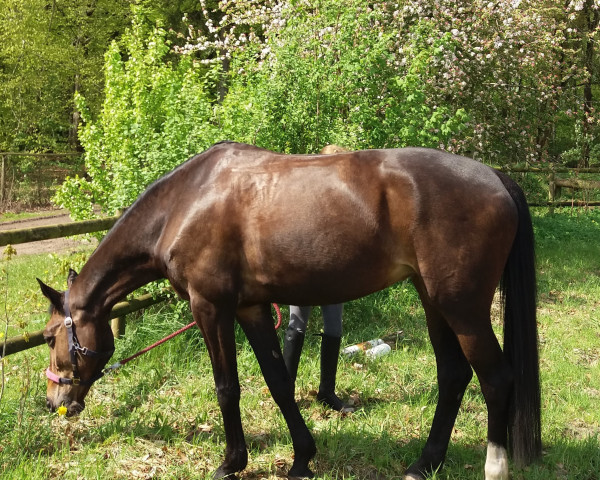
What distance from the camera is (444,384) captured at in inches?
151

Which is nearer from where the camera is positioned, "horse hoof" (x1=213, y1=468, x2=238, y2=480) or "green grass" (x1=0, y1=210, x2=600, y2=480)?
"horse hoof" (x1=213, y1=468, x2=238, y2=480)

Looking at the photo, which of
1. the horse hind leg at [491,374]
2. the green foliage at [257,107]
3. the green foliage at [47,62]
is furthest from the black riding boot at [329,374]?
the green foliage at [47,62]

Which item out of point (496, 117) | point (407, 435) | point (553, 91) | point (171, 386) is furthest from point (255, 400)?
point (553, 91)

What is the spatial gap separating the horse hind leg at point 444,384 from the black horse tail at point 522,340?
12.4 inches

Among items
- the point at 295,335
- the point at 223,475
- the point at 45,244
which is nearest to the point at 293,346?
the point at 295,335

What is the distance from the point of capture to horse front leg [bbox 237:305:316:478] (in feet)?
12.5

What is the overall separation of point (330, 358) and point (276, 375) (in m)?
→ 1.18

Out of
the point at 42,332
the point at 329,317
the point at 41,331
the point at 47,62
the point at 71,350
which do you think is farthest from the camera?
the point at 47,62

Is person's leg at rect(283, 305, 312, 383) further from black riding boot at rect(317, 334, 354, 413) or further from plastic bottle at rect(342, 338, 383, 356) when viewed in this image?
plastic bottle at rect(342, 338, 383, 356)

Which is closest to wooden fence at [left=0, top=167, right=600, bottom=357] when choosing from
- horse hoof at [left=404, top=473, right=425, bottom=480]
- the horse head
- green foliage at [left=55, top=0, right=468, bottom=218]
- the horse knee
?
the horse head

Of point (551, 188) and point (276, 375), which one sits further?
point (551, 188)

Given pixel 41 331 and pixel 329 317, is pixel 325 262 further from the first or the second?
pixel 41 331

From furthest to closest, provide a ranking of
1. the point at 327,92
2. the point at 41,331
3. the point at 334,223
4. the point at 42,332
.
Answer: the point at 327,92 < the point at 41,331 < the point at 42,332 < the point at 334,223

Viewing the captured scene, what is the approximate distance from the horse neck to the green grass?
728 millimetres
